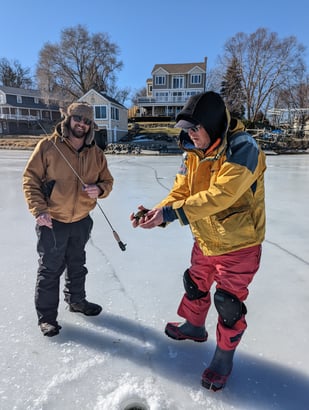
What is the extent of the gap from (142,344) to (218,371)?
46 centimetres

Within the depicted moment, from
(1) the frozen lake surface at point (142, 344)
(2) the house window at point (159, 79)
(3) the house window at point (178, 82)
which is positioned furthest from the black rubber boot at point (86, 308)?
(2) the house window at point (159, 79)

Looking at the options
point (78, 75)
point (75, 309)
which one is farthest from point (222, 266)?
point (78, 75)

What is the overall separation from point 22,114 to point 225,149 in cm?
4443

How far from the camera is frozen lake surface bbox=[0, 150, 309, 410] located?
1.36 meters

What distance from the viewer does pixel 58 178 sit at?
1.75m

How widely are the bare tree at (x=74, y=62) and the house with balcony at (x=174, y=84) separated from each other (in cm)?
687

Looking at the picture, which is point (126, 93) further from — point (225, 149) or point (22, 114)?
point (225, 149)

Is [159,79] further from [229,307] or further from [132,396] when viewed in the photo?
[132,396]

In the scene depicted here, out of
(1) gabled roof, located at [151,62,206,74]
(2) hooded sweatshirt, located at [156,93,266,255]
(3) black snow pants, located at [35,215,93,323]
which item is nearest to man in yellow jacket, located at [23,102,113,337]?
(3) black snow pants, located at [35,215,93,323]

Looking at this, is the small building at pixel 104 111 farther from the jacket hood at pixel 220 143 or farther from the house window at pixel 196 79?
the jacket hood at pixel 220 143

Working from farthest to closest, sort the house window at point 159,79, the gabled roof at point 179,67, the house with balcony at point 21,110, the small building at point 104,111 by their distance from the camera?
the house window at point 159,79 → the gabled roof at point 179,67 → the house with balcony at point 21,110 → the small building at point 104,111

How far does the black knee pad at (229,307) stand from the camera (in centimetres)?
140

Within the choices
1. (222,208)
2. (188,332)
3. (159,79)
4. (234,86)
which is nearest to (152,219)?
(222,208)

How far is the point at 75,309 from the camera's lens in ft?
6.54
